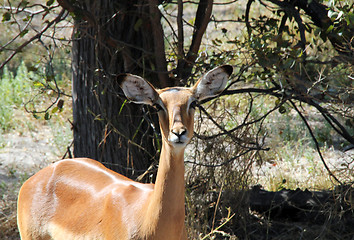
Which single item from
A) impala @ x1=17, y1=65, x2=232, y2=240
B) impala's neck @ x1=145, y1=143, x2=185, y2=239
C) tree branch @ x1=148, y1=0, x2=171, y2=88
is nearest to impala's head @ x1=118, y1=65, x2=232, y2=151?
impala @ x1=17, y1=65, x2=232, y2=240

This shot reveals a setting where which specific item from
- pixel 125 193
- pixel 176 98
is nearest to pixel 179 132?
pixel 176 98

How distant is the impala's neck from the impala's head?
122 millimetres

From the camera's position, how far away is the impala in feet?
8.84

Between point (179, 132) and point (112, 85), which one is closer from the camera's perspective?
point (179, 132)

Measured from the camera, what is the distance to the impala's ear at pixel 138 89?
280 cm

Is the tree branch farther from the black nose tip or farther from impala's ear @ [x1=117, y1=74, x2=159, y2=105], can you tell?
the black nose tip

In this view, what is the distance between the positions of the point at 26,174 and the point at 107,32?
2.11m

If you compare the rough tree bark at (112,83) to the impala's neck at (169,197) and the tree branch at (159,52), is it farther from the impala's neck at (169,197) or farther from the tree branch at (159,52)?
the impala's neck at (169,197)

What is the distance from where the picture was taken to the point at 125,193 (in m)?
3.10

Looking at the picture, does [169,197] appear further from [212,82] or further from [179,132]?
[212,82]

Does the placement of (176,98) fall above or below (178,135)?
above

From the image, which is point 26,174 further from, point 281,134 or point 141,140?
point 281,134

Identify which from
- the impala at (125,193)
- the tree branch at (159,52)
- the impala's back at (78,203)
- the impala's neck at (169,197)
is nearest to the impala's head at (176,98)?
the impala at (125,193)

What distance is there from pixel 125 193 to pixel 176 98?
75 centimetres
